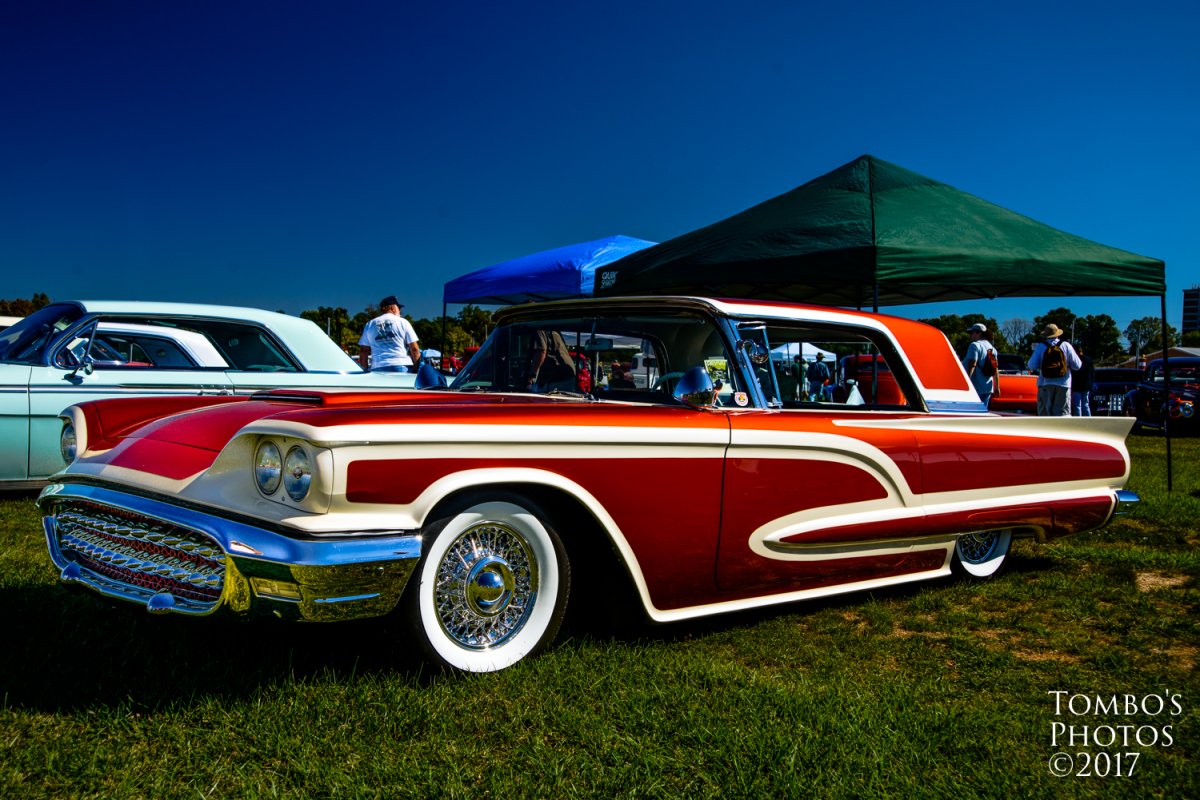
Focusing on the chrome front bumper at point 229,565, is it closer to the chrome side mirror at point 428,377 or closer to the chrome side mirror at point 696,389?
the chrome side mirror at point 696,389

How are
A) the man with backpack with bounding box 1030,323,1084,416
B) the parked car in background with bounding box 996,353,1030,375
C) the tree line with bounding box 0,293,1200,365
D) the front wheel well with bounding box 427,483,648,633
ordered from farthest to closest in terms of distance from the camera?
1. the tree line with bounding box 0,293,1200,365
2. the parked car in background with bounding box 996,353,1030,375
3. the man with backpack with bounding box 1030,323,1084,416
4. the front wheel well with bounding box 427,483,648,633

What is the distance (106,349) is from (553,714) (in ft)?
17.9

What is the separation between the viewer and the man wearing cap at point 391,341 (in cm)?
895

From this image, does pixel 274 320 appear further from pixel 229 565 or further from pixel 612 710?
pixel 612 710

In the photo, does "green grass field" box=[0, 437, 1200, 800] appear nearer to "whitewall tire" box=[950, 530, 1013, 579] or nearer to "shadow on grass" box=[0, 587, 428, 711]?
"shadow on grass" box=[0, 587, 428, 711]

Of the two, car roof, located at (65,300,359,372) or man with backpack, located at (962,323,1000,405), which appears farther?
man with backpack, located at (962,323,1000,405)

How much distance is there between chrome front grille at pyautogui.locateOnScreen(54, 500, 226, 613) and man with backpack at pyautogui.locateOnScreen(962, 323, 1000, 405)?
9359 millimetres

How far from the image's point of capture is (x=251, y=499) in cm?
255

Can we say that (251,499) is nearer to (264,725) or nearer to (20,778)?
(264,725)

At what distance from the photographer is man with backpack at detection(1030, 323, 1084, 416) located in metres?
10.7

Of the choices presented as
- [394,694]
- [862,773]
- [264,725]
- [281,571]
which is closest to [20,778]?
[264,725]

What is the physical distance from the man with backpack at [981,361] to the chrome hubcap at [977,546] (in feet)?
20.8

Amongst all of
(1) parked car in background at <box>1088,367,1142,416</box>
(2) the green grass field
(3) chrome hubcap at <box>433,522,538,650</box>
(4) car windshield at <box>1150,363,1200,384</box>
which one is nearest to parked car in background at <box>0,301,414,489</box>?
(2) the green grass field

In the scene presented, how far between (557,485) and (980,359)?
8.82 meters
